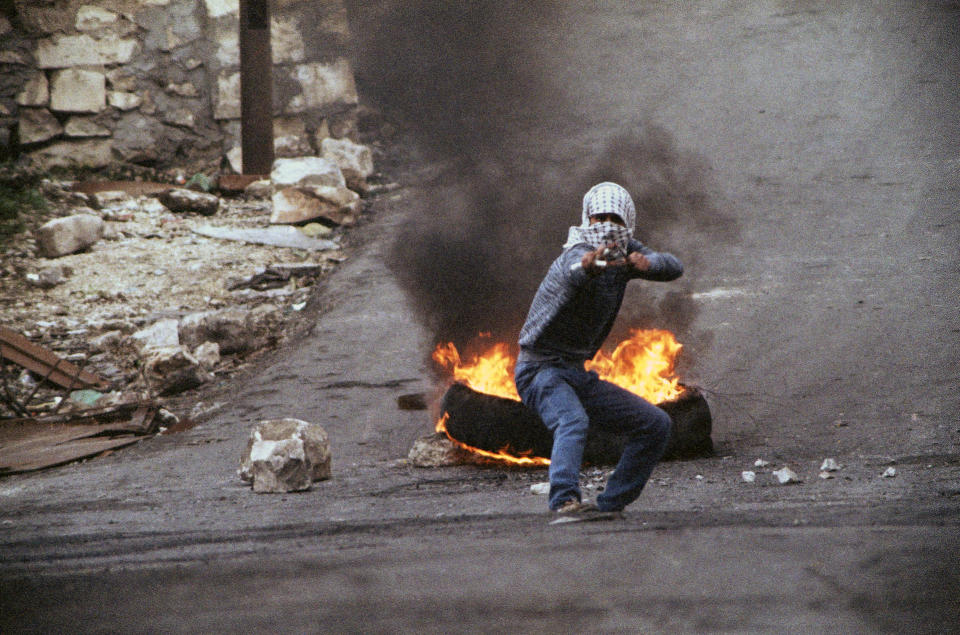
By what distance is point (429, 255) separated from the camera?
10.4m

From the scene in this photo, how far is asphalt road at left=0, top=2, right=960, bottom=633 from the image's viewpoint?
10.6 ft

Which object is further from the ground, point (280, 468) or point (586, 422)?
point (586, 422)

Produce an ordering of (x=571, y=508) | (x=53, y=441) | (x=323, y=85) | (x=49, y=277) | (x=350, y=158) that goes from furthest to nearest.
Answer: (x=323, y=85), (x=350, y=158), (x=49, y=277), (x=53, y=441), (x=571, y=508)

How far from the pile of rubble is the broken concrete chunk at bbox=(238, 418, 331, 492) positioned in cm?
280

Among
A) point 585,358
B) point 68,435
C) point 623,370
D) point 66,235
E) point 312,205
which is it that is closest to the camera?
point 585,358

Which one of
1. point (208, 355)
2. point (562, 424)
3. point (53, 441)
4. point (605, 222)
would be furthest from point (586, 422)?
point (208, 355)

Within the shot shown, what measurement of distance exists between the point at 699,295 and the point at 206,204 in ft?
20.5

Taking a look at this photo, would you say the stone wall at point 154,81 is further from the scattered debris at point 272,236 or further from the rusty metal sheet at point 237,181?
the scattered debris at point 272,236

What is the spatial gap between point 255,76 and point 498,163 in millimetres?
3349

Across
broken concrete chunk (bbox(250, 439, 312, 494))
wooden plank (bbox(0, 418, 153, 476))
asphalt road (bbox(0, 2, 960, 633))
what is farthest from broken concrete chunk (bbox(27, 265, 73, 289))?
broken concrete chunk (bbox(250, 439, 312, 494))

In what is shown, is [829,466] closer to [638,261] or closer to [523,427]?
[523,427]

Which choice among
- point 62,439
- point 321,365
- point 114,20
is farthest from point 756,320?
point 114,20

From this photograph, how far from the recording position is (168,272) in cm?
1050

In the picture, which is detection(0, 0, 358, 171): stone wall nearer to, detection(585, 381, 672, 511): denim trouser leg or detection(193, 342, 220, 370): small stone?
detection(193, 342, 220, 370): small stone
